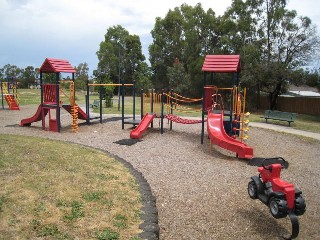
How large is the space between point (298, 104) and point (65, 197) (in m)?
29.6

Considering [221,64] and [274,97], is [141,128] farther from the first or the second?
[274,97]

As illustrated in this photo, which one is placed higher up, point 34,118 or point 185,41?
point 185,41

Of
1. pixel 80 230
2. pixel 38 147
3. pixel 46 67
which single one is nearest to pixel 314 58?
pixel 46 67

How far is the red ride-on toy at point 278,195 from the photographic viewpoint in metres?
4.66

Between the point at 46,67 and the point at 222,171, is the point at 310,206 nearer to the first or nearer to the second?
the point at 222,171

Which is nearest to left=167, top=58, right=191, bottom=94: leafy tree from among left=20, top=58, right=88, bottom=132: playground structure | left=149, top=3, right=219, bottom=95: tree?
left=149, top=3, right=219, bottom=95: tree

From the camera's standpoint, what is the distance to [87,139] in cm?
1131

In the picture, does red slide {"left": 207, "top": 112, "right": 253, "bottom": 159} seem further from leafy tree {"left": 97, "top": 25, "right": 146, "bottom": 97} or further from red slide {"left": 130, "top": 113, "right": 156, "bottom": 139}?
leafy tree {"left": 97, "top": 25, "right": 146, "bottom": 97}

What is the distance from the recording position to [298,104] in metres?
30.2

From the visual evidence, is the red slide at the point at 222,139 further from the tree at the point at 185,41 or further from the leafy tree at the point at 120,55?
the leafy tree at the point at 120,55

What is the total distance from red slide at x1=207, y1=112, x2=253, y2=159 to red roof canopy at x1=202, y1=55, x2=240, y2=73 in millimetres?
1612

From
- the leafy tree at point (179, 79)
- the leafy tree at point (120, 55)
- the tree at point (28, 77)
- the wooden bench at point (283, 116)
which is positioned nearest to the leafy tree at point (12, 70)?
the tree at point (28, 77)

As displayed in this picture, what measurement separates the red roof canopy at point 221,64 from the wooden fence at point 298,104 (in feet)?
70.0

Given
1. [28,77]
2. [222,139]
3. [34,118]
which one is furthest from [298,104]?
[28,77]
